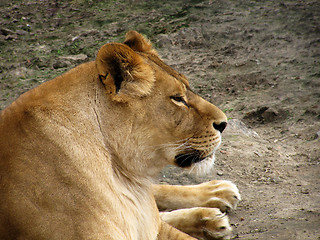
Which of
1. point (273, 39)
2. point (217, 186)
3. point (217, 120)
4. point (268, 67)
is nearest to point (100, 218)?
point (217, 120)

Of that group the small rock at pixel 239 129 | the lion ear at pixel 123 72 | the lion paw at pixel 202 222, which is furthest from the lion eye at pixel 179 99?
the small rock at pixel 239 129

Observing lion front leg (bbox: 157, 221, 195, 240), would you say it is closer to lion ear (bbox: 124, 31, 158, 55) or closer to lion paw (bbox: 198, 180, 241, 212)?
lion paw (bbox: 198, 180, 241, 212)

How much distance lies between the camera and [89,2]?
8.70m

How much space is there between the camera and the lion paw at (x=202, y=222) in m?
2.89

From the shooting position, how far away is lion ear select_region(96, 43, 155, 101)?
6.86ft

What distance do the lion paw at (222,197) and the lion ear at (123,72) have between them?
136cm

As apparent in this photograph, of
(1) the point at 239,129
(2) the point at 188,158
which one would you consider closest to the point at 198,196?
(2) the point at 188,158

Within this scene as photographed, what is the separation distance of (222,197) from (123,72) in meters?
1.55

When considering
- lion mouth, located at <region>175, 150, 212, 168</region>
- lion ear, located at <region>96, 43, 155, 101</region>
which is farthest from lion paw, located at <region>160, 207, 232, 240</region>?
lion ear, located at <region>96, 43, 155, 101</region>

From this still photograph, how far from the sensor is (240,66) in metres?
5.95

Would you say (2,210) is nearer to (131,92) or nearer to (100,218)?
(100,218)

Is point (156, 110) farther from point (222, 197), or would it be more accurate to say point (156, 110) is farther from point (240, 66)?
point (240, 66)

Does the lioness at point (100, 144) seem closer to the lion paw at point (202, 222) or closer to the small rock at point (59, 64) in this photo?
the lion paw at point (202, 222)

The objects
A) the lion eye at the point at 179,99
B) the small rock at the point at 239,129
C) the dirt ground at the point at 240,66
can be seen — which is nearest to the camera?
the lion eye at the point at 179,99
